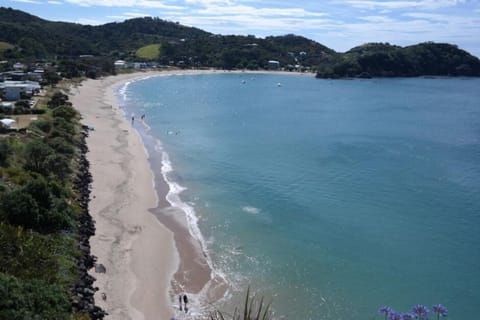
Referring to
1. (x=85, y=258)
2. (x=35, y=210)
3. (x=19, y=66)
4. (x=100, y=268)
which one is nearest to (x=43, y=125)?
(x=35, y=210)

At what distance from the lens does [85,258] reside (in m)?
25.2

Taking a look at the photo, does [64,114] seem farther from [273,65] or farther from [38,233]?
[273,65]

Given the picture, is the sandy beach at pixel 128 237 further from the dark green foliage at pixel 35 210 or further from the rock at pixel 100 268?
the dark green foliage at pixel 35 210

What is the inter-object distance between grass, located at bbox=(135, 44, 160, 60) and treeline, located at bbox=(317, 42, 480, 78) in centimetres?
6199

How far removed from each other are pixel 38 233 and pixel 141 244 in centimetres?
621

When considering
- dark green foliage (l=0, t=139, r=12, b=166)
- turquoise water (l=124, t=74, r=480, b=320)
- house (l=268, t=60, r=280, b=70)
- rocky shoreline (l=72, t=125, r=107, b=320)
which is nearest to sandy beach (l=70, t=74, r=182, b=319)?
rocky shoreline (l=72, t=125, r=107, b=320)

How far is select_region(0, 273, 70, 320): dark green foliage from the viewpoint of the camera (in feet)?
54.9

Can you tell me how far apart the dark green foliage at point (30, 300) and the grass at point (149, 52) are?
559 ft

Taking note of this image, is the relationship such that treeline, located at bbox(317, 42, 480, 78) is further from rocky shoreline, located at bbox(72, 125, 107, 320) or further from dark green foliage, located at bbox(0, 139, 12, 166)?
dark green foliage, located at bbox(0, 139, 12, 166)

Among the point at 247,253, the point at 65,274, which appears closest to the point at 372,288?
the point at 247,253

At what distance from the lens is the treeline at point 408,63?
17925 cm

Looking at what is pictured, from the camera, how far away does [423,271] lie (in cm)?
2828

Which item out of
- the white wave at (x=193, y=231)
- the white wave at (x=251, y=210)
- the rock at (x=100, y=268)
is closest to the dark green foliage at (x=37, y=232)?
the rock at (x=100, y=268)

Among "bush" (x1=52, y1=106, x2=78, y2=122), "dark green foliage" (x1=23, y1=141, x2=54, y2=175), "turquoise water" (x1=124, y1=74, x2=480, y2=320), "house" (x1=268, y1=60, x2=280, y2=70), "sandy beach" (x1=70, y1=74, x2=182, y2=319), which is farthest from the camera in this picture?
"house" (x1=268, y1=60, x2=280, y2=70)
